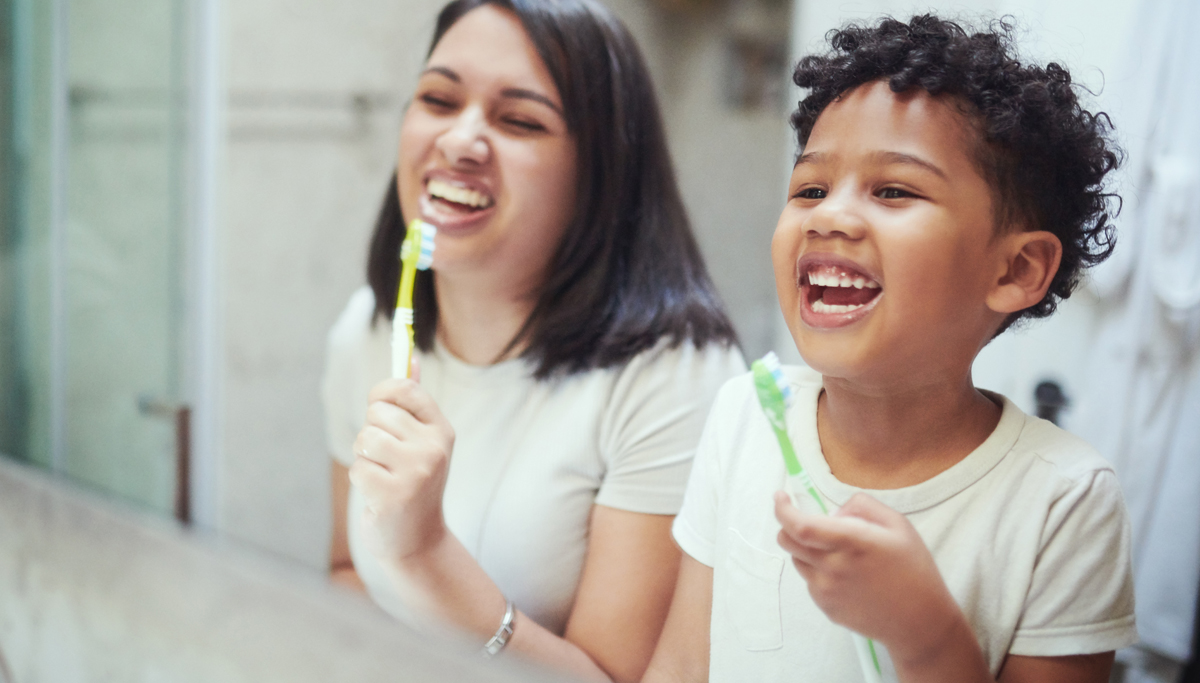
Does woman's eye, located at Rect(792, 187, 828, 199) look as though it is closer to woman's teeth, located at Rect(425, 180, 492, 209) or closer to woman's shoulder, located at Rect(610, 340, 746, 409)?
woman's shoulder, located at Rect(610, 340, 746, 409)

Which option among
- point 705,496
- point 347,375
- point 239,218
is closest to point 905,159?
point 705,496

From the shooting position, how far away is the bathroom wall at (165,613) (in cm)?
57

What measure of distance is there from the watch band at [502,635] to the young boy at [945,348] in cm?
22

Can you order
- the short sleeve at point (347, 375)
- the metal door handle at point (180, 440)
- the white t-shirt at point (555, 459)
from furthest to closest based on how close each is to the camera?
the metal door handle at point (180, 440) → the short sleeve at point (347, 375) → the white t-shirt at point (555, 459)

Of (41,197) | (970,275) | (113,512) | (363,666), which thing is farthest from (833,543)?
(41,197)

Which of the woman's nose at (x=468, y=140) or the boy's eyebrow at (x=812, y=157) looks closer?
the boy's eyebrow at (x=812, y=157)

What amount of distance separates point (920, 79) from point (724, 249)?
7.7 inches

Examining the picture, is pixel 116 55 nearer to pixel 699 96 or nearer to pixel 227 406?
pixel 227 406

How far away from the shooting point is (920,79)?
38cm

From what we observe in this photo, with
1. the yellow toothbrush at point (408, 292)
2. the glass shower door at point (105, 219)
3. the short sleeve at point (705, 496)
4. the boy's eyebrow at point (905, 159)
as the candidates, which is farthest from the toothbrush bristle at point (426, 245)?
the glass shower door at point (105, 219)

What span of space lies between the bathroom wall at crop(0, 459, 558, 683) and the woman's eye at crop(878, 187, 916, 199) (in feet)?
1.04

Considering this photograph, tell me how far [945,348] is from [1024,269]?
0.05 metres

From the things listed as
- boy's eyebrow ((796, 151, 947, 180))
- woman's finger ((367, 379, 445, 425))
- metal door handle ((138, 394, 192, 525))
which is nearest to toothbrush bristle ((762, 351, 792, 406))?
boy's eyebrow ((796, 151, 947, 180))

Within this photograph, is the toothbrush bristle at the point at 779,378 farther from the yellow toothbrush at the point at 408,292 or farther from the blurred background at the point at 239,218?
the yellow toothbrush at the point at 408,292
